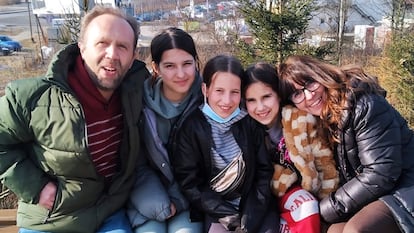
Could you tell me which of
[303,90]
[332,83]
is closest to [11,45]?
[303,90]

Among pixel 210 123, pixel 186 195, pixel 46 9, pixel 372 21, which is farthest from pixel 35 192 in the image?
pixel 46 9

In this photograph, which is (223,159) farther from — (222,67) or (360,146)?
(360,146)

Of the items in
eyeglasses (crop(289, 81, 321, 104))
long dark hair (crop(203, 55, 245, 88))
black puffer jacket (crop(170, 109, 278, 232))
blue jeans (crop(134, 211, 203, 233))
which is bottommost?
blue jeans (crop(134, 211, 203, 233))

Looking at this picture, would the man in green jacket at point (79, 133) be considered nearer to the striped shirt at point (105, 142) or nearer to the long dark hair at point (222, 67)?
the striped shirt at point (105, 142)

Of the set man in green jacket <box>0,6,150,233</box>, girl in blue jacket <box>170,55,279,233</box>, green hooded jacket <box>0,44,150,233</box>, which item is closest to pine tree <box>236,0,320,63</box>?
girl in blue jacket <box>170,55,279,233</box>

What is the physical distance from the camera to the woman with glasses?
2143mm

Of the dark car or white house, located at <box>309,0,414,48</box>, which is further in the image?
the dark car

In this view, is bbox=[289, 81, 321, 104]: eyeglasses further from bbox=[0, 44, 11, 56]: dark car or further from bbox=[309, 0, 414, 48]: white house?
bbox=[0, 44, 11, 56]: dark car

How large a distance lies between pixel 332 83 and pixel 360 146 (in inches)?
14.5

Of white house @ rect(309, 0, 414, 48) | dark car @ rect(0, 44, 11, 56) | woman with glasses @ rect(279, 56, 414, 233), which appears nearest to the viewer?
woman with glasses @ rect(279, 56, 414, 233)

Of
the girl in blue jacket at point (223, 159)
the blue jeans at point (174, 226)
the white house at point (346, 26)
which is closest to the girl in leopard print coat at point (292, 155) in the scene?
the girl in blue jacket at point (223, 159)

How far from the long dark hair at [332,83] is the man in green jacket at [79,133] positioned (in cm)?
86

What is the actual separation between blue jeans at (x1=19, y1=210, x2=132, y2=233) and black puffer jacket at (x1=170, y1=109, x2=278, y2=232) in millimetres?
375

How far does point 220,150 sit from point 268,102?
386 mm
